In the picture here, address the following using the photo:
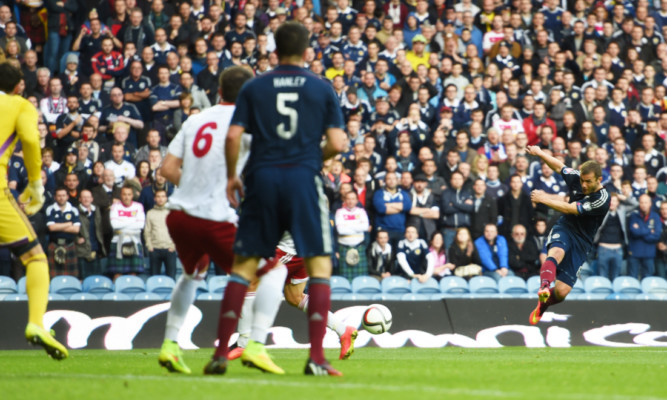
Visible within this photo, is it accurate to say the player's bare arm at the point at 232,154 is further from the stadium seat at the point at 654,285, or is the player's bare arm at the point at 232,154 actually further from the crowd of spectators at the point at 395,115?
the stadium seat at the point at 654,285

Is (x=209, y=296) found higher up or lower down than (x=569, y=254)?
lower down

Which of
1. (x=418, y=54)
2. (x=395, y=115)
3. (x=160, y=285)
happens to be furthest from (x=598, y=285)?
(x=160, y=285)

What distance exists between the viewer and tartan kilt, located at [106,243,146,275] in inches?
645

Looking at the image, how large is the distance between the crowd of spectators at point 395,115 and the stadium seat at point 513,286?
614 millimetres

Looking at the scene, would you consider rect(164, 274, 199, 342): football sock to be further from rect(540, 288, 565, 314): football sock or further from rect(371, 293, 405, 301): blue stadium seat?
rect(371, 293, 405, 301): blue stadium seat

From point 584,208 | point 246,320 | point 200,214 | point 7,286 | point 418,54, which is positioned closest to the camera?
point 200,214

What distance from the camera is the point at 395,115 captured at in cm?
1931

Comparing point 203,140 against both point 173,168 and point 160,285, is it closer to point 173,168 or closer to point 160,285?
point 173,168

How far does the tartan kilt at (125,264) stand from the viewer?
16391 mm

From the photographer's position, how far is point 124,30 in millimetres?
20156

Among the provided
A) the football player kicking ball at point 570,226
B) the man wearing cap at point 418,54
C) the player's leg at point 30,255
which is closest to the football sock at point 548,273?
the football player kicking ball at point 570,226

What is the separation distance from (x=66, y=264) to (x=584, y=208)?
28.4ft

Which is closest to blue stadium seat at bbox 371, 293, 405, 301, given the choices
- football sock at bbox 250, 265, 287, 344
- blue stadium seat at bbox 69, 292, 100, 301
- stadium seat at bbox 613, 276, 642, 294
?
stadium seat at bbox 613, 276, 642, 294

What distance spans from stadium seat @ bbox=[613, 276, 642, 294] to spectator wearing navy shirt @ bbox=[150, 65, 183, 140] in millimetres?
8603
